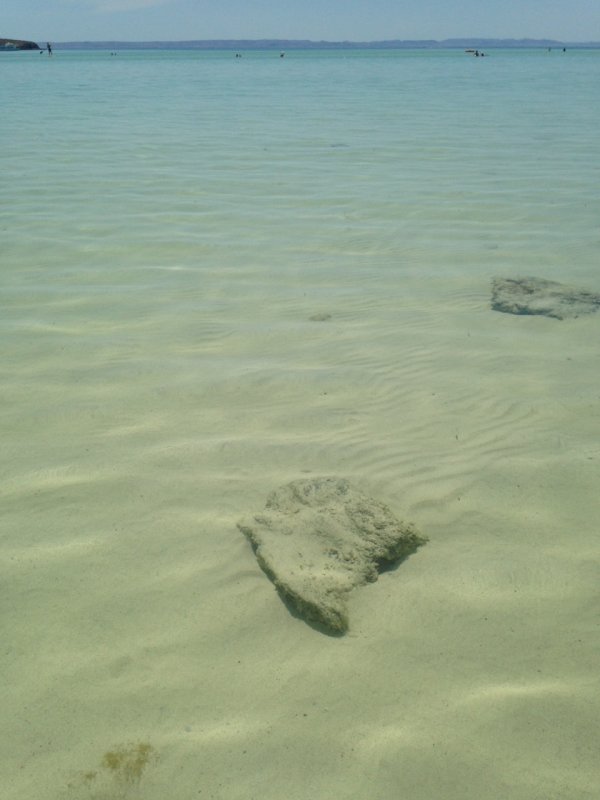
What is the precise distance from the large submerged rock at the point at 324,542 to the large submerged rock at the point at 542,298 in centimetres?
206

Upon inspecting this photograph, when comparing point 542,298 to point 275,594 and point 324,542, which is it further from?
point 275,594

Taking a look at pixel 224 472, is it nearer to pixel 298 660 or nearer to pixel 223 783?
pixel 298 660

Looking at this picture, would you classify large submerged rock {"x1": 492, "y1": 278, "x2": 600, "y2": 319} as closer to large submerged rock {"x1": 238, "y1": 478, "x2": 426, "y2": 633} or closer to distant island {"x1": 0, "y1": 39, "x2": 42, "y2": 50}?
large submerged rock {"x1": 238, "y1": 478, "x2": 426, "y2": 633}

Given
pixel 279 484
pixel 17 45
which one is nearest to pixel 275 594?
pixel 279 484

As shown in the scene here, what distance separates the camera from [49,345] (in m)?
3.36

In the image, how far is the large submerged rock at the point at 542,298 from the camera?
3672 millimetres

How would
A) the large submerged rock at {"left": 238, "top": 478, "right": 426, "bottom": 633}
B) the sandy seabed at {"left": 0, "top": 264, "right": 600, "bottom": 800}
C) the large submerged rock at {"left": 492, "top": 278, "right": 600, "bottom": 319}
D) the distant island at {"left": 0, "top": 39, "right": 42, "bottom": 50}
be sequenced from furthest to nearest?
the distant island at {"left": 0, "top": 39, "right": 42, "bottom": 50} < the large submerged rock at {"left": 492, "top": 278, "right": 600, "bottom": 319} < the large submerged rock at {"left": 238, "top": 478, "right": 426, "bottom": 633} < the sandy seabed at {"left": 0, "top": 264, "right": 600, "bottom": 800}

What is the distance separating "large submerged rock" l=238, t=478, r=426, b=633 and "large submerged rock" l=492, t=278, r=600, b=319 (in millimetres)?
2057

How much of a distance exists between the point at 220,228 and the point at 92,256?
1147 millimetres

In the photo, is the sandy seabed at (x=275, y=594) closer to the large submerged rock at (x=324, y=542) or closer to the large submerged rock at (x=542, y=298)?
the large submerged rock at (x=324, y=542)

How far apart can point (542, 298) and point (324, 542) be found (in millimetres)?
2467

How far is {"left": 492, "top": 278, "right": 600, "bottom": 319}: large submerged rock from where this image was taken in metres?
3.67

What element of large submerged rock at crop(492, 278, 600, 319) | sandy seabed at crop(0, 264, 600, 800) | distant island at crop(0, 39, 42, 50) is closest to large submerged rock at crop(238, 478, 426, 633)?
sandy seabed at crop(0, 264, 600, 800)

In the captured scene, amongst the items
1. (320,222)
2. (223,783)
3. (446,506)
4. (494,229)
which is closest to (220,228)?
(320,222)
